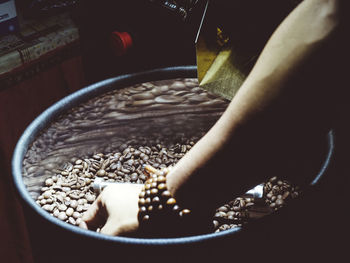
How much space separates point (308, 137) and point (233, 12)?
23cm

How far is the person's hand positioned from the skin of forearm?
82 millimetres

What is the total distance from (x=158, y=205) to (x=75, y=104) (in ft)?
1.10

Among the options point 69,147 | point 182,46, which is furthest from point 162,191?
point 182,46

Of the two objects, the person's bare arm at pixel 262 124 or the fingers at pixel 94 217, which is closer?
the person's bare arm at pixel 262 124

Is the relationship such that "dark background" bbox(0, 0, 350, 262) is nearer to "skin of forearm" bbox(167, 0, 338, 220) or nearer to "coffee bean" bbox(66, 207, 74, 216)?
"skin of forearm" bbox(167, 0, 338, 220)

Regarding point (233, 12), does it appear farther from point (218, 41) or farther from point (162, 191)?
point (162, 191)

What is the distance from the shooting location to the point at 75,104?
714 millimetres

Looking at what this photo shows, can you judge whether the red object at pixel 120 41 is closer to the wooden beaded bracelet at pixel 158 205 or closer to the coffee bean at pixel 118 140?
the coffee bean at pixel 118 140

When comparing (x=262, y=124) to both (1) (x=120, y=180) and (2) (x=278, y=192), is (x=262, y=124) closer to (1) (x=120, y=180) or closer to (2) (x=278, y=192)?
(2) (x=278, y=192)

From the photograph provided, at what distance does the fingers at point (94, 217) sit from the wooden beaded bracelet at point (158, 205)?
0.33ft

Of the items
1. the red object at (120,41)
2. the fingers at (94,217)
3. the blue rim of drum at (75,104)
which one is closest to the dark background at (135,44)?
the red object at (120,41)

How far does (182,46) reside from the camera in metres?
1.05

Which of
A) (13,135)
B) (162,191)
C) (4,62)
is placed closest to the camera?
(162,191)

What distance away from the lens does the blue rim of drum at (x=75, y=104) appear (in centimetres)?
36
